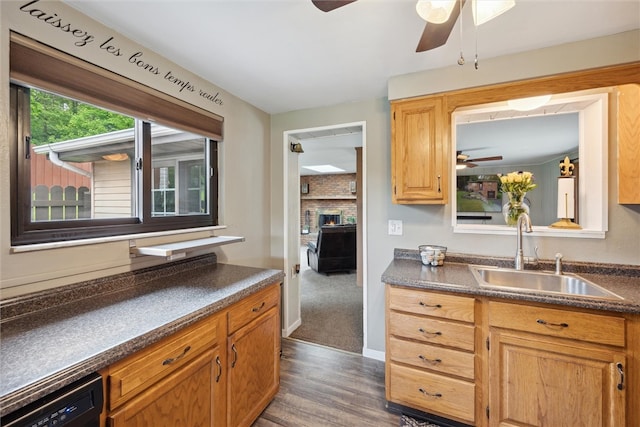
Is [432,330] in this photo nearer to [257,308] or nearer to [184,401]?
[257,308]

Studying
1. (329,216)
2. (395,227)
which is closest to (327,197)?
(329,216)

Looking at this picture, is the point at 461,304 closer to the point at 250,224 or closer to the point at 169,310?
the point at 169,310

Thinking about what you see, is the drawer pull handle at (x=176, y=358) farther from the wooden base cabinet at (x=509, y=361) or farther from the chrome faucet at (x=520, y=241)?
the chrome faucet at (x=520, y=241)

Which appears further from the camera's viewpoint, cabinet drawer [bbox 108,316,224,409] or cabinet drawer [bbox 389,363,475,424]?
cabinet drawer [bbox 389,363,475,424]

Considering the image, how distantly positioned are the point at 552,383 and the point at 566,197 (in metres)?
1.27

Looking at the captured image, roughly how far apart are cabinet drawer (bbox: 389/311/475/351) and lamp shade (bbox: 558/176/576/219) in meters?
1.17

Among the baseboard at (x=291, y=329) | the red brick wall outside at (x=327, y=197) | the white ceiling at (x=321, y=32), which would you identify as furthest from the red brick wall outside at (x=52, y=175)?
the red brick wall outside at (x=327, y=197)

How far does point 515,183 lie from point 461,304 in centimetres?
105

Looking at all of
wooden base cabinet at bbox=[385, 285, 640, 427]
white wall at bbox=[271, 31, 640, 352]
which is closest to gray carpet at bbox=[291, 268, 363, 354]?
white wall at bbox=[271, 31, 640, 352]

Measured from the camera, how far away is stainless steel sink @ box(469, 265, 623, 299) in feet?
5.22

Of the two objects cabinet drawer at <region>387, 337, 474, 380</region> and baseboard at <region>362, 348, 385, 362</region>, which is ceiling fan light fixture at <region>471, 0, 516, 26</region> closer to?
cabinet drawer at <region>387, 337, 474, 380</region>

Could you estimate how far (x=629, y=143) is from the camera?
1579 millimetres

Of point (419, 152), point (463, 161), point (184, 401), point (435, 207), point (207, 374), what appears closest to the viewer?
point (184, 401)

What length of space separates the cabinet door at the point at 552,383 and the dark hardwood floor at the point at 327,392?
2.22ft
